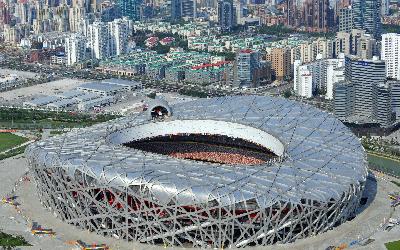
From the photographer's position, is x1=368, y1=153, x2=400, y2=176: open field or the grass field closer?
the grass field

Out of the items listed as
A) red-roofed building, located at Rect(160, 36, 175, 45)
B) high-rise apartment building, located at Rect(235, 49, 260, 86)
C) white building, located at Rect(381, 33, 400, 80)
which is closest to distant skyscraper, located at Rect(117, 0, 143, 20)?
red-roofed building, located at Rect(160, 36, 175, 45)

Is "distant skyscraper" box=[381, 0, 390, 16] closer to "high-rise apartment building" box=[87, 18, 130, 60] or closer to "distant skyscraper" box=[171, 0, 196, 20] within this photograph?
"distant skyscraper" box=[171, 0, 196, 20]

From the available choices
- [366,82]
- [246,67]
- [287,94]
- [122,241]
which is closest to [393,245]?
[122,241]

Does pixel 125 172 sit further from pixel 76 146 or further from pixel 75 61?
pixel 75 61

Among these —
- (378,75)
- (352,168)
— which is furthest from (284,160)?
(378,75)

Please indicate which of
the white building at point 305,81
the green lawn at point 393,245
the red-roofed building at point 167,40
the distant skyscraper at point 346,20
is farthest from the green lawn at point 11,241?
the red-roofed building at point 167,40

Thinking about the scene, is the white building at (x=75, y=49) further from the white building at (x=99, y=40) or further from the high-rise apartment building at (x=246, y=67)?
the high-rise apartment building at (x=246, y=67)
